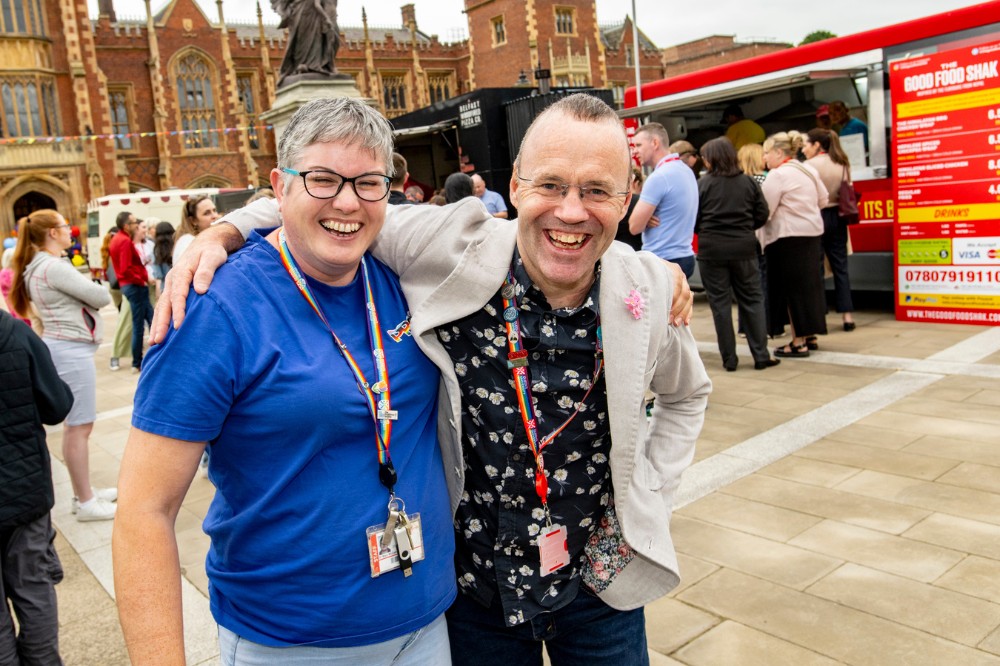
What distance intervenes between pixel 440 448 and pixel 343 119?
27.9 inches

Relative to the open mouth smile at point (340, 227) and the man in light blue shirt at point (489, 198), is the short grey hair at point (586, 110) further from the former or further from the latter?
the man in light blue shirt at point (489, 198)

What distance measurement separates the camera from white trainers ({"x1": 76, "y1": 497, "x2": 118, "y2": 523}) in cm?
487

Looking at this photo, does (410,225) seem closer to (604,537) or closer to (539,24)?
(604,537)

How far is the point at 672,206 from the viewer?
602cm

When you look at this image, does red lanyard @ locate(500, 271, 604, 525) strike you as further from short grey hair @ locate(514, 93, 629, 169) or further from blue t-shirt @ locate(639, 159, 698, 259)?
blue t-shirt @ locate(639, 159, 698, 259)

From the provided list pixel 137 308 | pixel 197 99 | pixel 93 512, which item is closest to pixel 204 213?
pixel 93 512

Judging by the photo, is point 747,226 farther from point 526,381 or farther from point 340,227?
point 340,227

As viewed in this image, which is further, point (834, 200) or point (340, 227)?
point (834, 200)

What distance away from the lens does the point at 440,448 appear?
5.72 ft

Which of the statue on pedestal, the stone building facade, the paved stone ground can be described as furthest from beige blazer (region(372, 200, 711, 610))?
the stone building facade

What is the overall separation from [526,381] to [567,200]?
14.8 inches

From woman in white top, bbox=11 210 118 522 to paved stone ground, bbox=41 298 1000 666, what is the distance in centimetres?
51

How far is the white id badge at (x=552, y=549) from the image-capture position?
1692 millimetres

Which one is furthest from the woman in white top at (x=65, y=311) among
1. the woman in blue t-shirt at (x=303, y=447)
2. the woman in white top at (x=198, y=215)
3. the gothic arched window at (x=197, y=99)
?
the gothic arched window at (x=197, y=99)
